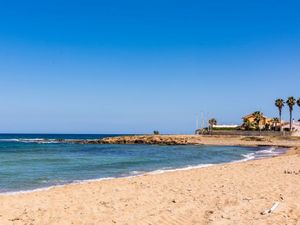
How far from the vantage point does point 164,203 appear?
543 inches

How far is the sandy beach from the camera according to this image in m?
11.5

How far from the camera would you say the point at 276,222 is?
34.5 ft

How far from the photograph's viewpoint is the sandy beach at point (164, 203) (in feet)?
37.6

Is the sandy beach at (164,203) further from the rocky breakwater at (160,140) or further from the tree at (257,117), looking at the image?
the tree at (257,117)

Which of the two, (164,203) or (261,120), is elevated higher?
(261,120)

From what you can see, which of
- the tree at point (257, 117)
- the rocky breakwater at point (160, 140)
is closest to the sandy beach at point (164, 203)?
the rocky breakwater at point (160, 140)

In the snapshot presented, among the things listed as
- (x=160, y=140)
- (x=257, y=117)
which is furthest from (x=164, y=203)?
(x=257, y=117)

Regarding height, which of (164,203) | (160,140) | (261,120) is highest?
(261,120)

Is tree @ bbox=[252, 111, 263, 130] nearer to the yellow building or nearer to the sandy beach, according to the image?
the yellow building

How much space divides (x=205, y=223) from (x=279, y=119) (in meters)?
98.9

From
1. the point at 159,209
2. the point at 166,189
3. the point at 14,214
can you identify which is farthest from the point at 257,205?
the point at 14,214

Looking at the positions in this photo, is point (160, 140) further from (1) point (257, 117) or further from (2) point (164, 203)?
(2) point (164, 203)

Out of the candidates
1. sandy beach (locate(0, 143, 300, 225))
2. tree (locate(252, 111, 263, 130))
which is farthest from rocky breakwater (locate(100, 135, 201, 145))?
sandy beach (locate(0, 143, 300, 225))

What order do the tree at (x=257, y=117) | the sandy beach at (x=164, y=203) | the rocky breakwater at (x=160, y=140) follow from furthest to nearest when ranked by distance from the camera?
the tree at (x=257, y=117)
the rocky breakwater at (x=160, y=140)
the sandy beach at (x=164, y=203)
